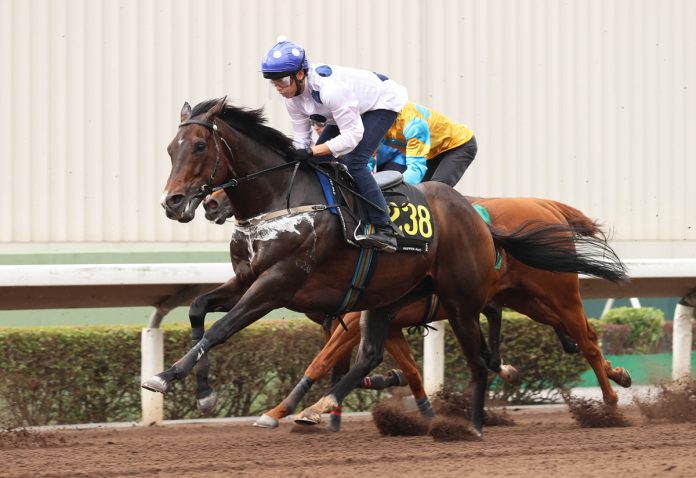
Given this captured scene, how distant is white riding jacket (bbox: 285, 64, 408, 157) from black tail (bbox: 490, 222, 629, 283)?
3.87 feet

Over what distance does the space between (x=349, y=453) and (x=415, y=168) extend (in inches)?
70.3

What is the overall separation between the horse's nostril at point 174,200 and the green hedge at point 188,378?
223 centimetres

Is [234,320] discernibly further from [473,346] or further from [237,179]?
[473,346]

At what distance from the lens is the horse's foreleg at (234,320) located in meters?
4.86

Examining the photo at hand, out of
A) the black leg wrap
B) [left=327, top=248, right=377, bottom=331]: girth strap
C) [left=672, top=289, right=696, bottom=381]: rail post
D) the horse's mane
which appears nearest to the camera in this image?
the horse's mane

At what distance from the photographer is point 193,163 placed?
501 cm

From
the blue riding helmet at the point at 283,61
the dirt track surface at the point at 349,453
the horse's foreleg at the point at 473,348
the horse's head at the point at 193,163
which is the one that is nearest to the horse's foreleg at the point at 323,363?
the dirt track surface at the point at 349,453

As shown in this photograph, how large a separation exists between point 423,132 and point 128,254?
3313 millimetres

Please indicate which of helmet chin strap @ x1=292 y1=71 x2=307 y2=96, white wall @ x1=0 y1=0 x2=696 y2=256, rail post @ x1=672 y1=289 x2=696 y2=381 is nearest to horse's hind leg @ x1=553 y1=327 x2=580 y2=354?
rail post @ x1=672 y1=289 x2=696 y2=381

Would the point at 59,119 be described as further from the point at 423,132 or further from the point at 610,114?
the point at 610,114

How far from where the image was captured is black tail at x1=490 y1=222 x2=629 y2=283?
21.1ft

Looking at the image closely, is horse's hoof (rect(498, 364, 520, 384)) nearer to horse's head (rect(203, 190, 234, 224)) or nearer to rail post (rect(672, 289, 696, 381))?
rail post (rect(672, 289, 696, 381))

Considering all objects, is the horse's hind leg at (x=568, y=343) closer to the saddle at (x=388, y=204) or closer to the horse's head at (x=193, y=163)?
the saddle at (x=388, y=204)

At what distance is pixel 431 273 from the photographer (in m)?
5.81
